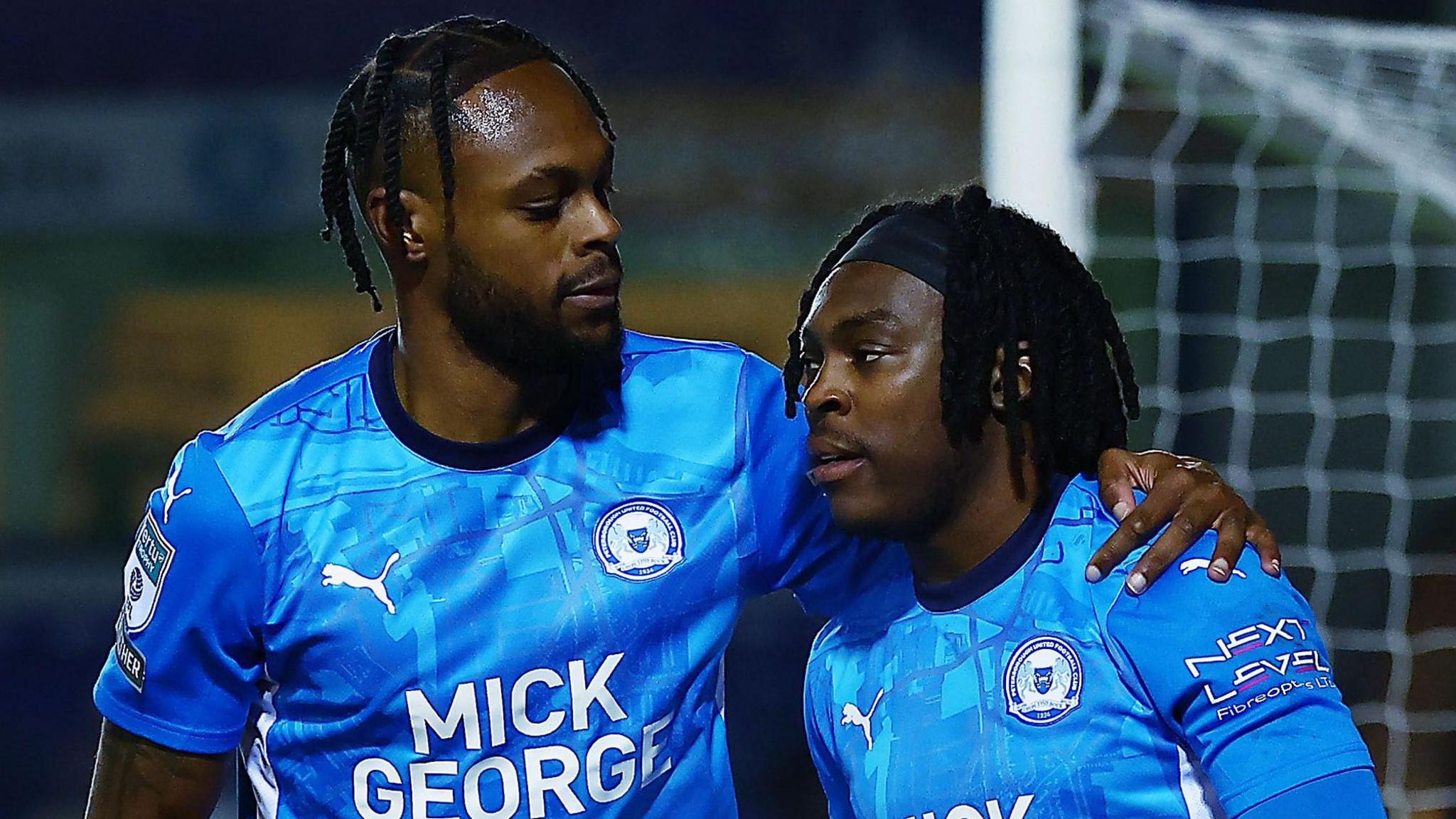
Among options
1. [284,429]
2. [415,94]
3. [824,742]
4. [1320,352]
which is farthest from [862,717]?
[1320,352]

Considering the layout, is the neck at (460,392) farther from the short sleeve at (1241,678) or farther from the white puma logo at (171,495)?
the short sleeve at (1241,678)

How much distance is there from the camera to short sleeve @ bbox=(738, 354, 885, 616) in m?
2.15

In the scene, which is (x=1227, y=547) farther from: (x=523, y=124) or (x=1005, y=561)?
(x=523, y=124)

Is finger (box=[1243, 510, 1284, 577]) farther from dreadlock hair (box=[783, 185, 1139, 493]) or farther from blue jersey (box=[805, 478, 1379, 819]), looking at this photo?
dreadlock hair (box=[783, 185, 1139, 493])

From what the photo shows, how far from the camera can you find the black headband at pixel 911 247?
1.91 meters

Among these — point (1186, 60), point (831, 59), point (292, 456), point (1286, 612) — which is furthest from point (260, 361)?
point (1286, 612)

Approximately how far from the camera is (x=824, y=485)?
1896 mm

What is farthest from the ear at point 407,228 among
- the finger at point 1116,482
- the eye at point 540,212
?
the finger at point 1116,482

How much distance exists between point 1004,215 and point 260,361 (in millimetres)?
5345

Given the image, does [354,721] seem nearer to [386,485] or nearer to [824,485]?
[386,485]

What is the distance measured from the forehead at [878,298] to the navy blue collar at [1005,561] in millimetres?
236

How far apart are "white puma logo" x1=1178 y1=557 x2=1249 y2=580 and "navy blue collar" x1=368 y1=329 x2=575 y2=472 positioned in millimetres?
759

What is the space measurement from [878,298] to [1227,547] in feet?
1.45

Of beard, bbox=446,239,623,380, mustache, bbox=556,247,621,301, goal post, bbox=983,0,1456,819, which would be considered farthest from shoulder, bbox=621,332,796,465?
goal post, bbox=983,0,1456,819
